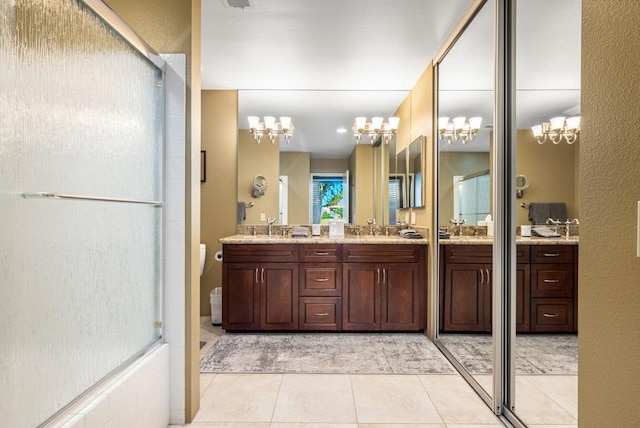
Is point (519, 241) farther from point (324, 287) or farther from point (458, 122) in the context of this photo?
point (324, 287)

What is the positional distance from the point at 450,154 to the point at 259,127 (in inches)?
78.2

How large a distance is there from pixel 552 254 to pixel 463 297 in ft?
3.80

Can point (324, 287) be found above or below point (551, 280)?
below

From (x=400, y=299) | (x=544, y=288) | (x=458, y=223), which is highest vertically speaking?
(x=458, y=223)

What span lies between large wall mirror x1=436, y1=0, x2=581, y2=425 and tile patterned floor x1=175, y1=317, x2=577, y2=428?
16mm

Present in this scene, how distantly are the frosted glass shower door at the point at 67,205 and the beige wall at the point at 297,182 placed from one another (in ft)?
7.36

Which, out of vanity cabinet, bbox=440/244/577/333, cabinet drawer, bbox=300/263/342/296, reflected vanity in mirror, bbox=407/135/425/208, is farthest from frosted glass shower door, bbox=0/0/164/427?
reflected vanity in mirror, bbox=407/135/425/208

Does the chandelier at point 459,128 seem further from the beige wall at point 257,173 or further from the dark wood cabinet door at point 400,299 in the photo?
the beige wall at point 257,173

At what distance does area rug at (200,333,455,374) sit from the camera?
2.53 meters

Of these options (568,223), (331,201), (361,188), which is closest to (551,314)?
(568,223)

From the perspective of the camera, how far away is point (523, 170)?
6.36ft

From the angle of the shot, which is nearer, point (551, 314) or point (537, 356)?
point (537, 356)

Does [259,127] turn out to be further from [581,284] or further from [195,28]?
[581,284]

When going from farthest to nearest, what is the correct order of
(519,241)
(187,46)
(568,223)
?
(519,241) → (187,46) → (568,223)
